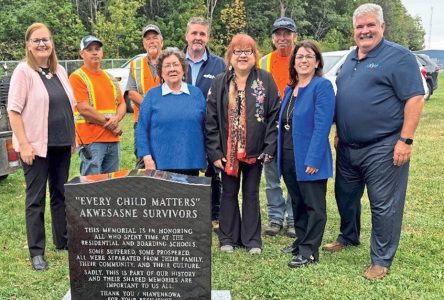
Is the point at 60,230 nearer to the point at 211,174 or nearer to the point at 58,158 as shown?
the point at 58,158

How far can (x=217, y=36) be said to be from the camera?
3397 centimetres

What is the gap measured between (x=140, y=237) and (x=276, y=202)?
7.18ft

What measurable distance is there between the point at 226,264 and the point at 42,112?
199cm

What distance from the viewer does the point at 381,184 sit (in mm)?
4145

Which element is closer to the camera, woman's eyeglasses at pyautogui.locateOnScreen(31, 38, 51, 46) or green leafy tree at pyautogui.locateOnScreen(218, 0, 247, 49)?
woman's eyeglasses at pyautogui.locateOnScreen(31, 38, 51, 46)

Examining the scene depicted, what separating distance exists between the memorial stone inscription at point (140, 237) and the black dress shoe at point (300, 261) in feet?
3.51

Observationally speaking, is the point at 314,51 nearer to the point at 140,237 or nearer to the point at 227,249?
the point at 227,249

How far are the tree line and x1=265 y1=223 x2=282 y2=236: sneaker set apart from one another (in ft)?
34.7

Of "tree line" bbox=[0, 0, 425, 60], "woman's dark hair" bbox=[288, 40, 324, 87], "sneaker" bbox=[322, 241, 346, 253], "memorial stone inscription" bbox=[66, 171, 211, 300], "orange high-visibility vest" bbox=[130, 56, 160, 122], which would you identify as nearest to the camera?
"memorial stone inscription" bbox=[66, 171, 211, 300]

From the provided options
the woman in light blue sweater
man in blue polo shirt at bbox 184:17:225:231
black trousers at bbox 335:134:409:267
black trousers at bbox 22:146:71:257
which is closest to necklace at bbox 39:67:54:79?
black trousers at bbox 22:146:71:257

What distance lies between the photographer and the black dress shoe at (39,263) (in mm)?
4547

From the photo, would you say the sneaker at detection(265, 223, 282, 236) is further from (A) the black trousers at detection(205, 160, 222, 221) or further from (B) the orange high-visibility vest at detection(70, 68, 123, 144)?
(B) the orange high-visibility vest at detection(70, 68, 123, 144)

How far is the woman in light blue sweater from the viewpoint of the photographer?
14.5 feet

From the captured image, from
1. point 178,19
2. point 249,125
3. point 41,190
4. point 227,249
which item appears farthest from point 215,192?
point 178,19
